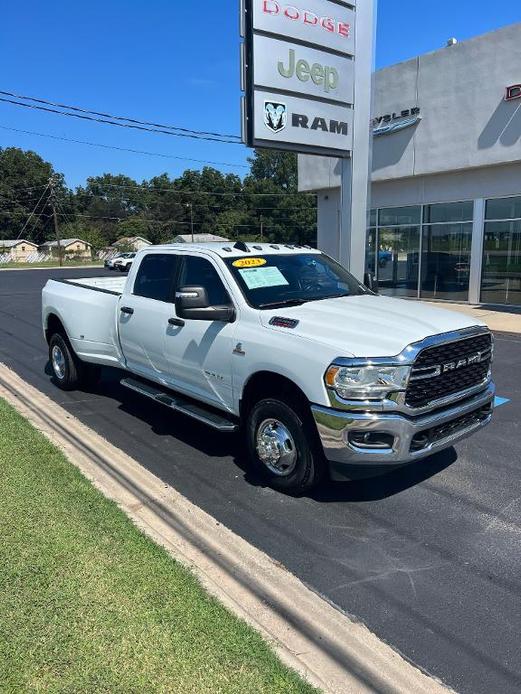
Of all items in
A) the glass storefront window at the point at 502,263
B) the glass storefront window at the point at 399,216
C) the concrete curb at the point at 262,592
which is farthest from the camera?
the glass storefront window at the point at 399,216

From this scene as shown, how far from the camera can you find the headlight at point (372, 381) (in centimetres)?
359

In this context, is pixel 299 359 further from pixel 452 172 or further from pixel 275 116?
pixel 452 172

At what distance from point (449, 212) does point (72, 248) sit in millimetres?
87489

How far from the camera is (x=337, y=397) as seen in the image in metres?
3.64

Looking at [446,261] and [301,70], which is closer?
[301,70]

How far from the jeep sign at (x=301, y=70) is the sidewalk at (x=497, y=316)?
4.81 meters

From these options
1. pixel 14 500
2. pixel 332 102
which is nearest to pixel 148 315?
pixel 14 500

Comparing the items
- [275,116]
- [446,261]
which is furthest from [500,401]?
[446,261]

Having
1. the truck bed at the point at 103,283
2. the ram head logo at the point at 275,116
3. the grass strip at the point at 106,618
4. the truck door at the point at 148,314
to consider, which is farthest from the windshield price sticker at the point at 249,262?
the ram head logo at the point at 275,116

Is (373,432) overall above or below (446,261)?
below

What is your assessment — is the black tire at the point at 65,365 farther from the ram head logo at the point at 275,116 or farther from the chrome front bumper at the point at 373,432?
the ram head logo at the point at 275,116

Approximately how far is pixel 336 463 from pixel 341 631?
3.88ft

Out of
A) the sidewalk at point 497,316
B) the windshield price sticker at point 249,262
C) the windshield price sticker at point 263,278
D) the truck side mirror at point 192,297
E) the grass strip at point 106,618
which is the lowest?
the sidewalk at point 497,316

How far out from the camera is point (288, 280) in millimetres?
4918
